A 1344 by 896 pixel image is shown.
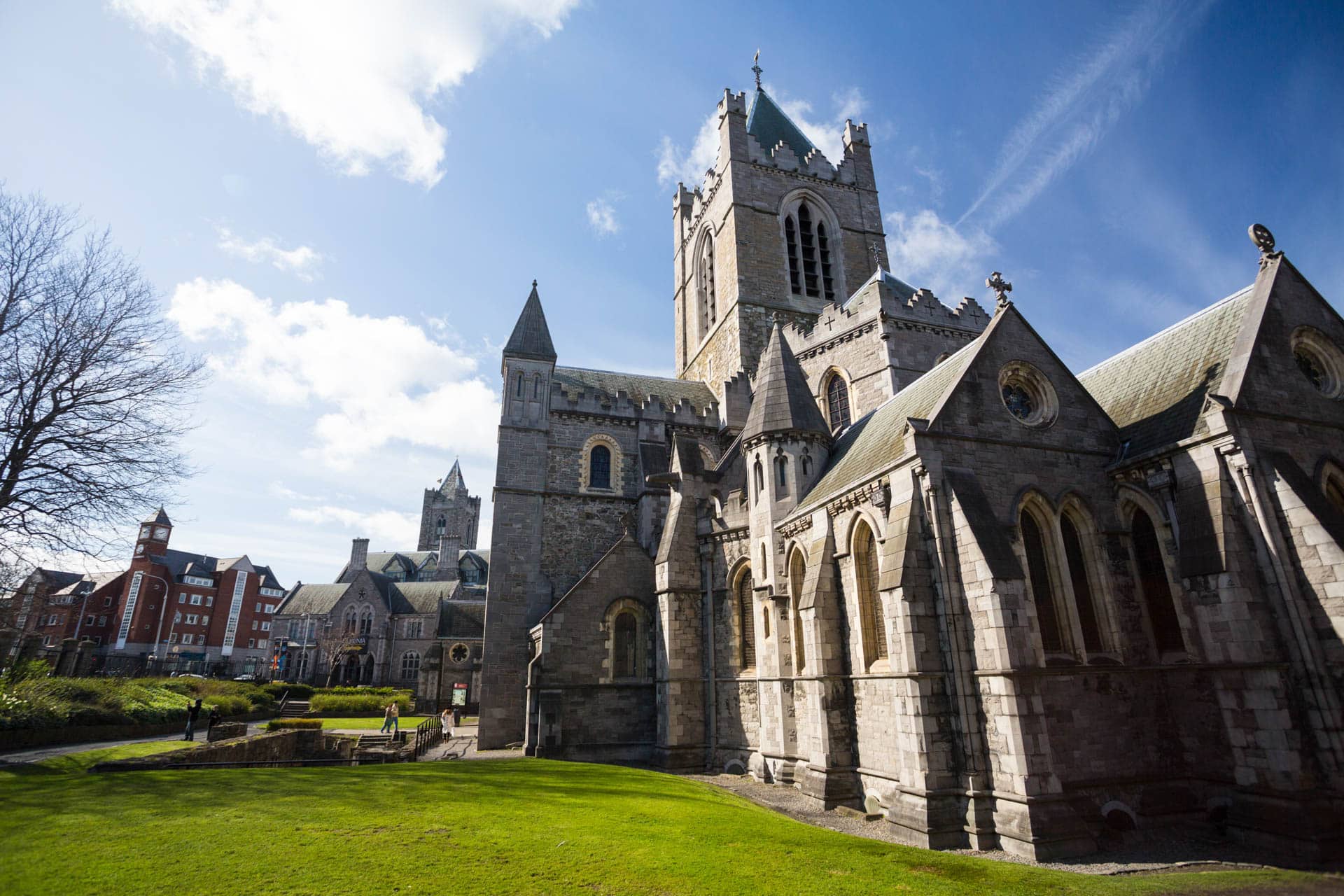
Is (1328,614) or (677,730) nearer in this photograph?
(1328,614)

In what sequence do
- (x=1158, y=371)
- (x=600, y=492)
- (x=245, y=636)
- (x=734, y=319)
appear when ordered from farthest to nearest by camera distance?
1. (x=245, y=636)
2. (x=734, y=319)
3. (x=600, y=492)
4. (x=1158, y=371)

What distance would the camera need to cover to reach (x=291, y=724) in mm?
28234

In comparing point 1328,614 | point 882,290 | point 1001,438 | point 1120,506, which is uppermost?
point 882,290

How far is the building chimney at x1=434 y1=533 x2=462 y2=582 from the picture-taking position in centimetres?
7488

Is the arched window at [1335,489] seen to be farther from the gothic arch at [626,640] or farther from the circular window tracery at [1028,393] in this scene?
the gothic arch at [626,640]

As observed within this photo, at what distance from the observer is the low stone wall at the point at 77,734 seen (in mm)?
17109

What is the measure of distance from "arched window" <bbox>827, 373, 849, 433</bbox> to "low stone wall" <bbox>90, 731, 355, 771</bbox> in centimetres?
1910

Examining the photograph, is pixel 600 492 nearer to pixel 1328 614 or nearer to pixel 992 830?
pixel 992 830

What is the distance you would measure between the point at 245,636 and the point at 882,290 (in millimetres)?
75156

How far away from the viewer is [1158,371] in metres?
14.9

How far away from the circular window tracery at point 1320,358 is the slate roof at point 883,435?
6.40 meters

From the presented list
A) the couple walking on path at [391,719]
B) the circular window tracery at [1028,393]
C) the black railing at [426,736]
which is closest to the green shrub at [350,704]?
the couple walking on path at [391,719]

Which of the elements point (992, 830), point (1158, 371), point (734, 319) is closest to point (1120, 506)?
point (1158, 371)

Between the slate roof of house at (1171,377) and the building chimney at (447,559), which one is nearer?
the slate roof of house at (1171,377)
